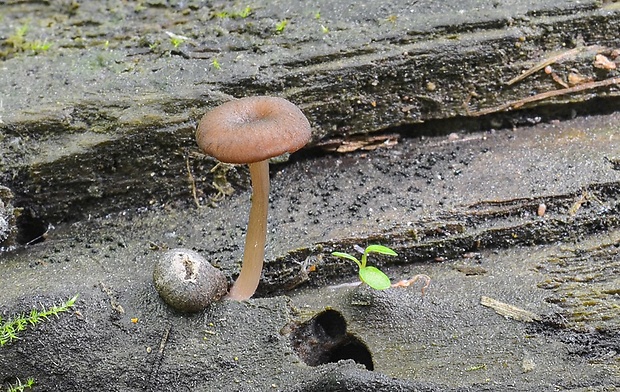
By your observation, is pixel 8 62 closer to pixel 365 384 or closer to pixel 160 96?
pixel 160 96

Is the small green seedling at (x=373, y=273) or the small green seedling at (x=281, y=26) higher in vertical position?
the small green seedling at (x=281, y=26)

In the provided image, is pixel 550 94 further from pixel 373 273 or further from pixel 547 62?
pixel 373 273

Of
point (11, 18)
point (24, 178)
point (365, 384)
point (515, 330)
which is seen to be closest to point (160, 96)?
point (24, 178)

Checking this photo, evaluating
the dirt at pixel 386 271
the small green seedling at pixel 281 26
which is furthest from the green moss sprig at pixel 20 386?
the small green seedling at pixel 281 26

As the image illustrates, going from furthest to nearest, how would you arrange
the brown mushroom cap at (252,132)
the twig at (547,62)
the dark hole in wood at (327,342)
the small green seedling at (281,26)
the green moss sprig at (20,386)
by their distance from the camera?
the small green seedling at (281,26), the twig at (547,62), the dark hole in wood at (327,342), the green moss sprig at (20,386), the brown mushroom cap at (252,132)

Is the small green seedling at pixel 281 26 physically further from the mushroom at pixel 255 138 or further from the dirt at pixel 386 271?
the mushroom at pixel 255 138

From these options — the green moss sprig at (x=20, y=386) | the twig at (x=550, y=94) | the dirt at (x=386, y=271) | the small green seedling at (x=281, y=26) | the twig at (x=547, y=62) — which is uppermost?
the small green seedling at (x=281, y=26)

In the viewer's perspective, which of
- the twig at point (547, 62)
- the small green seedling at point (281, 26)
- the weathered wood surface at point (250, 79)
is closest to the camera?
the weathered wood surface at point (250, 79)
